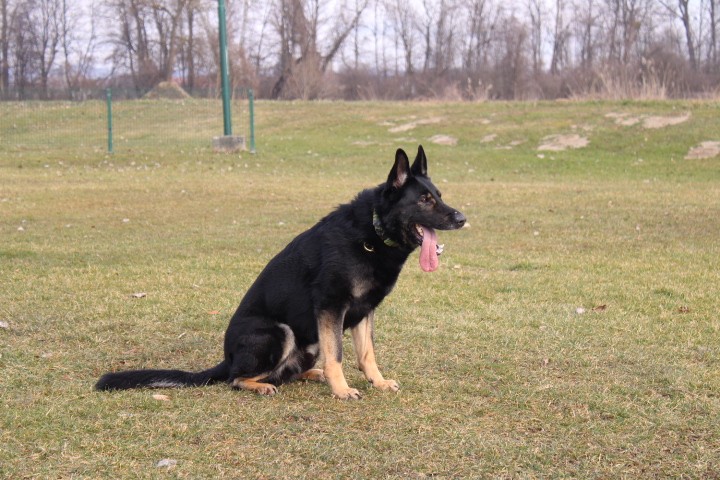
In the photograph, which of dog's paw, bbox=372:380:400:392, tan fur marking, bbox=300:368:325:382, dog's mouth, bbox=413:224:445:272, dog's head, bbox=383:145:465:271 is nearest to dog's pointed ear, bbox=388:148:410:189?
dog's head, bbox=383:145:465:271

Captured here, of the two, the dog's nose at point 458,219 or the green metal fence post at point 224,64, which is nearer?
the dog's nose at point 458,219

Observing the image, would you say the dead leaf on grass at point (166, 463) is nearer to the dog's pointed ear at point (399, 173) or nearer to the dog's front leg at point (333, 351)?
the dog's front leg at point (333, 351)

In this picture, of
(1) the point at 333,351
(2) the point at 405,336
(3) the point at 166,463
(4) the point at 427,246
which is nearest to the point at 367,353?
(1) the point at 333,351

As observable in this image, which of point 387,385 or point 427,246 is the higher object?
point 427,246

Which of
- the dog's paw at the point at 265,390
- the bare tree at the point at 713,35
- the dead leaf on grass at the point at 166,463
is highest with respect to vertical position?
the bare tree at the point at 713,35

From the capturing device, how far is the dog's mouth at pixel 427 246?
4.80 m

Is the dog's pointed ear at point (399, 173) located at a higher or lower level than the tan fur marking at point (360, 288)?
higher

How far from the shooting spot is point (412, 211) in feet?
15.6

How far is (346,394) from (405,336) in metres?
1.47

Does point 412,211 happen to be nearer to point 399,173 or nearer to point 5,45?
point 399,173

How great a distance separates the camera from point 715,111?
2316 cm

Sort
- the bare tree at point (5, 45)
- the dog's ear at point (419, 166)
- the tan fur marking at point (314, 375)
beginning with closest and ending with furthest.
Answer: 1. the dog's ear at point (419, 166)
2. the tan fur marking at point (314, 375)
3. the bare tree at point (5, 45)

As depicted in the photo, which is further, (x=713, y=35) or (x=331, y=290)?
(x=713, y=35)

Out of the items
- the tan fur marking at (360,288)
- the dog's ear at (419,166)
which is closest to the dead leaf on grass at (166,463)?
the tan fur marking at (360,288)
